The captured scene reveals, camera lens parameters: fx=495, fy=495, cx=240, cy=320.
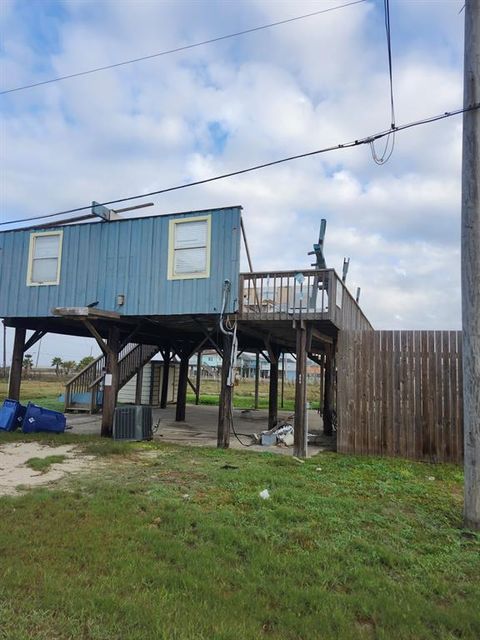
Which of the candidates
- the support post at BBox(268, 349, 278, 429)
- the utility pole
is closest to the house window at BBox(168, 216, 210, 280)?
the support post at BBox(268, 349, 278, 429)

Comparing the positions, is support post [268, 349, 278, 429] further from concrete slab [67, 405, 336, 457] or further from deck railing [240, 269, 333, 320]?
deck railing [240, 269, 333, 320]

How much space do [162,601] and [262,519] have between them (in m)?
1.93

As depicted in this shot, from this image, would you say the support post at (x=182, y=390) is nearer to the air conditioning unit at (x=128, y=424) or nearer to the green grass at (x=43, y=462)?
the air conditioning unit at (x=128, y=424)

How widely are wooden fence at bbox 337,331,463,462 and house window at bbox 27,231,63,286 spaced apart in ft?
22.8

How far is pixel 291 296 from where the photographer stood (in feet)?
32.4

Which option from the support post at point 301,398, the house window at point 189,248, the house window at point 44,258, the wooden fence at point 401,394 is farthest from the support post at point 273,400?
the house window at point 44,258

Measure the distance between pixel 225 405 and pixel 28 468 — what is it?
4.11 metres

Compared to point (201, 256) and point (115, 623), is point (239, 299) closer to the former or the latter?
point (201, 256)

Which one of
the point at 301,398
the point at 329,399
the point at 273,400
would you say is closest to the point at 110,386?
the point at 301,398

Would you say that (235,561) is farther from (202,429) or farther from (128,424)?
(202,429)

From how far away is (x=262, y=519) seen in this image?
4.88 meters

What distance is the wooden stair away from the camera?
18078 millimetres

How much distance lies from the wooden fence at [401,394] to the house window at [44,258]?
274 inches

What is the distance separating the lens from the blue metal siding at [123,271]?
10289 mm
